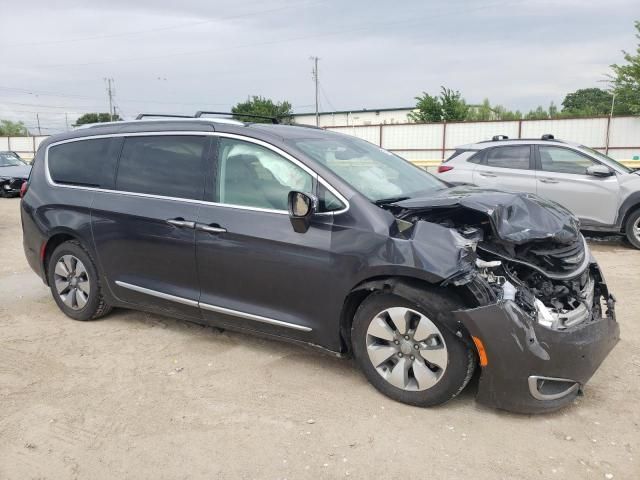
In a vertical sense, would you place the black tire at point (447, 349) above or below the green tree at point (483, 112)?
below

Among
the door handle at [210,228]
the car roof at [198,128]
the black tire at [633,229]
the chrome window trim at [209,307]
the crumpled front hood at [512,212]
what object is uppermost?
the car roof at [198,128]

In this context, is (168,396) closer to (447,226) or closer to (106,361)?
(106,361)

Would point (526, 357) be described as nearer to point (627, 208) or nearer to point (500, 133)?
point (627, 208)

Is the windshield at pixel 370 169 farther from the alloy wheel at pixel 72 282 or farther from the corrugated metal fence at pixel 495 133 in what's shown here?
the corrugated metal fence at pixel 495 133

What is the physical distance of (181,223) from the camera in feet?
13.2

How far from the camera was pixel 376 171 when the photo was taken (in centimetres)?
413

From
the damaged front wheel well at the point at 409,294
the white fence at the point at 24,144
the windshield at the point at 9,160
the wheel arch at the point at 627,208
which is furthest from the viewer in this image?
the white fence at the point at 24,144

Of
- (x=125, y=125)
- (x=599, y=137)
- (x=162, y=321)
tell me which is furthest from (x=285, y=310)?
(x=599, y=137)

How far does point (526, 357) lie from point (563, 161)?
6.44 m

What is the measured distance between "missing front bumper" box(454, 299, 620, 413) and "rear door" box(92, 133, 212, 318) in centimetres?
210

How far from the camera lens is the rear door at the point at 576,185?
8117 mm

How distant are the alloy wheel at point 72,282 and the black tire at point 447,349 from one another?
266 centimetres

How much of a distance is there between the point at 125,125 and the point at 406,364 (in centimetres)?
309

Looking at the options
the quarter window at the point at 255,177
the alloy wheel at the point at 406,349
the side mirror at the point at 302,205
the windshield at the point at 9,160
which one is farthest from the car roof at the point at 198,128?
the windshield at the point at 9,160
